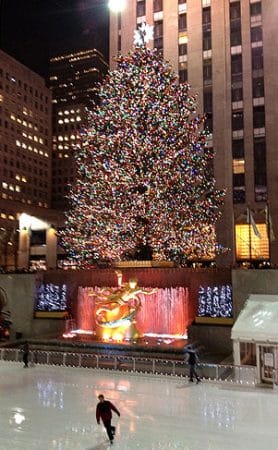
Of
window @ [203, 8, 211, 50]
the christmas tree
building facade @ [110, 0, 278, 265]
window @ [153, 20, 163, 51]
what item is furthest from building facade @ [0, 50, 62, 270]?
the christmas tree

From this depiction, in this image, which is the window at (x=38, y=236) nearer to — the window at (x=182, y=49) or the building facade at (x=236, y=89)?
the building facade at (x=236, y=89)

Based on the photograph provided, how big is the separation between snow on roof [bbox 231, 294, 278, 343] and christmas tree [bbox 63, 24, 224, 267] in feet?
42.3

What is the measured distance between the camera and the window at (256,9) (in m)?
43.1

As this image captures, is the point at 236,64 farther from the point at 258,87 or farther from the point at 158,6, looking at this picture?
the point at 158,6

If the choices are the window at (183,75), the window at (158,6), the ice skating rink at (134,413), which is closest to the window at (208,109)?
the window at (183,75)

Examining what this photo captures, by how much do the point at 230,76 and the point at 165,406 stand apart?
36.3 m

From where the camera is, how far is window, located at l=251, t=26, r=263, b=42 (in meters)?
42.6

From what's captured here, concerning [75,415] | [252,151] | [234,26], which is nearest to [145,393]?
[75,415]

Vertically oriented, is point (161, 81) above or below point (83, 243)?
above

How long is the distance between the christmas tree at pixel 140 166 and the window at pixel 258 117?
11.7m

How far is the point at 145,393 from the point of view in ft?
47.9

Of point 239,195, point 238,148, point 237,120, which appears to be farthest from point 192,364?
point 237,120

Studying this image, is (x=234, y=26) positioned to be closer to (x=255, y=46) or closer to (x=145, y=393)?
(x=255, y=46)

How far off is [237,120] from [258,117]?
73.6 inches
